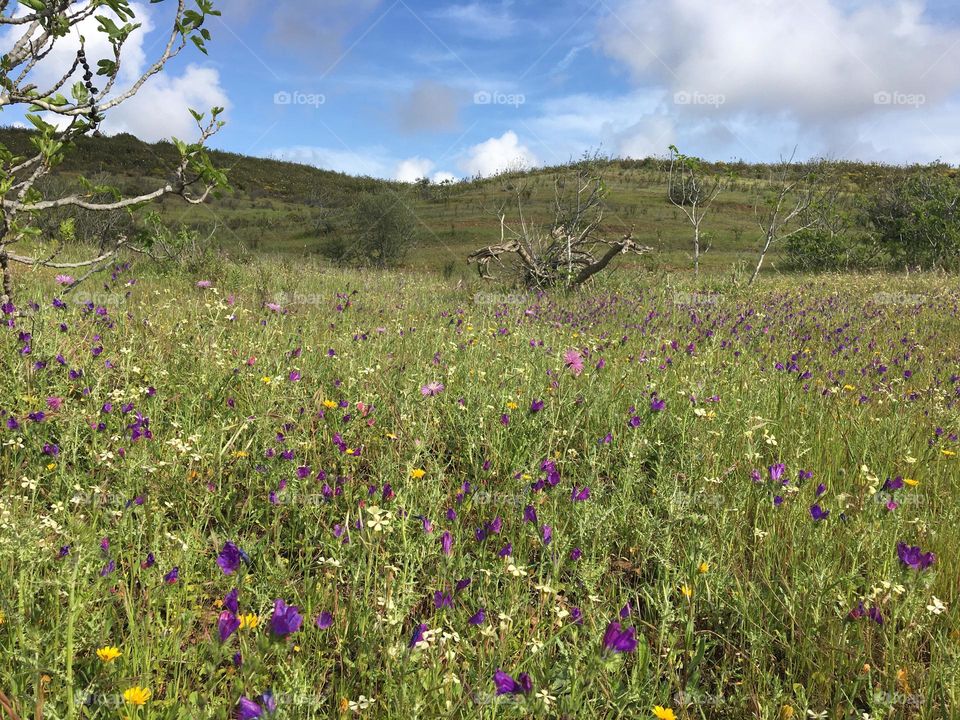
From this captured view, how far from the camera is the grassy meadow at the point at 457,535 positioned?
1571mm

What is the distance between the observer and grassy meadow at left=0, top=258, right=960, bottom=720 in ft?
5.16

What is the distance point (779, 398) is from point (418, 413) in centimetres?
220

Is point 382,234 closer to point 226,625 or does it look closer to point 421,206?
point 421,206

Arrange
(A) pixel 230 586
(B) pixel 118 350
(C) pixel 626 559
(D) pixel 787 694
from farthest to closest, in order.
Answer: (B) pixel 118 350 → (C) pixel 626 559 → (A) pixel 230 586 → (D) pixel 787 694

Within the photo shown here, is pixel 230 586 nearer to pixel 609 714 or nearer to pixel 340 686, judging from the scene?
pixel 340 686

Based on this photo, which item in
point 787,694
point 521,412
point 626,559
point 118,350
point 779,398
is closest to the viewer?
point 787,694

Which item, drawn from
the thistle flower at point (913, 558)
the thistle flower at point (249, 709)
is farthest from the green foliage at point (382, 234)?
the thistle flower at point (249, 709)

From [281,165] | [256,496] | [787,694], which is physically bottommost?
[787,694]

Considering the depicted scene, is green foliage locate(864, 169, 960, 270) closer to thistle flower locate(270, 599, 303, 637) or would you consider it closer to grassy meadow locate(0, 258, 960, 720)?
grassy meadow locate(0, 258, 960, 720)

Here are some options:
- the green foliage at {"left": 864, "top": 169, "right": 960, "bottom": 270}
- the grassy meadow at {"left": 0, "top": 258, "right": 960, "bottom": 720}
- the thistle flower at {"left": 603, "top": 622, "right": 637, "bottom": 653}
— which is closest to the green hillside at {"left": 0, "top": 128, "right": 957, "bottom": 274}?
the green foliage at {"left": 864, "top": 169, "right": 960, "bottom": 270}

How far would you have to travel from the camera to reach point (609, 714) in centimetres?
158

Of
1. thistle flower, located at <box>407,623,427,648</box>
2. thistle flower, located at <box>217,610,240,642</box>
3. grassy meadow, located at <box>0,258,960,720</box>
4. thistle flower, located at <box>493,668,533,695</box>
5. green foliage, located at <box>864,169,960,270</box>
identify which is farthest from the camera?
green foliage, located at <box>864,169,960,270</box>

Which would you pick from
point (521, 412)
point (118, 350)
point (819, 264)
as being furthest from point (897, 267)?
point (118, 350)

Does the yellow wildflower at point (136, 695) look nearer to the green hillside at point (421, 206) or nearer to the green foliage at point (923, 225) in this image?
the green hillside at point (421, 206)
